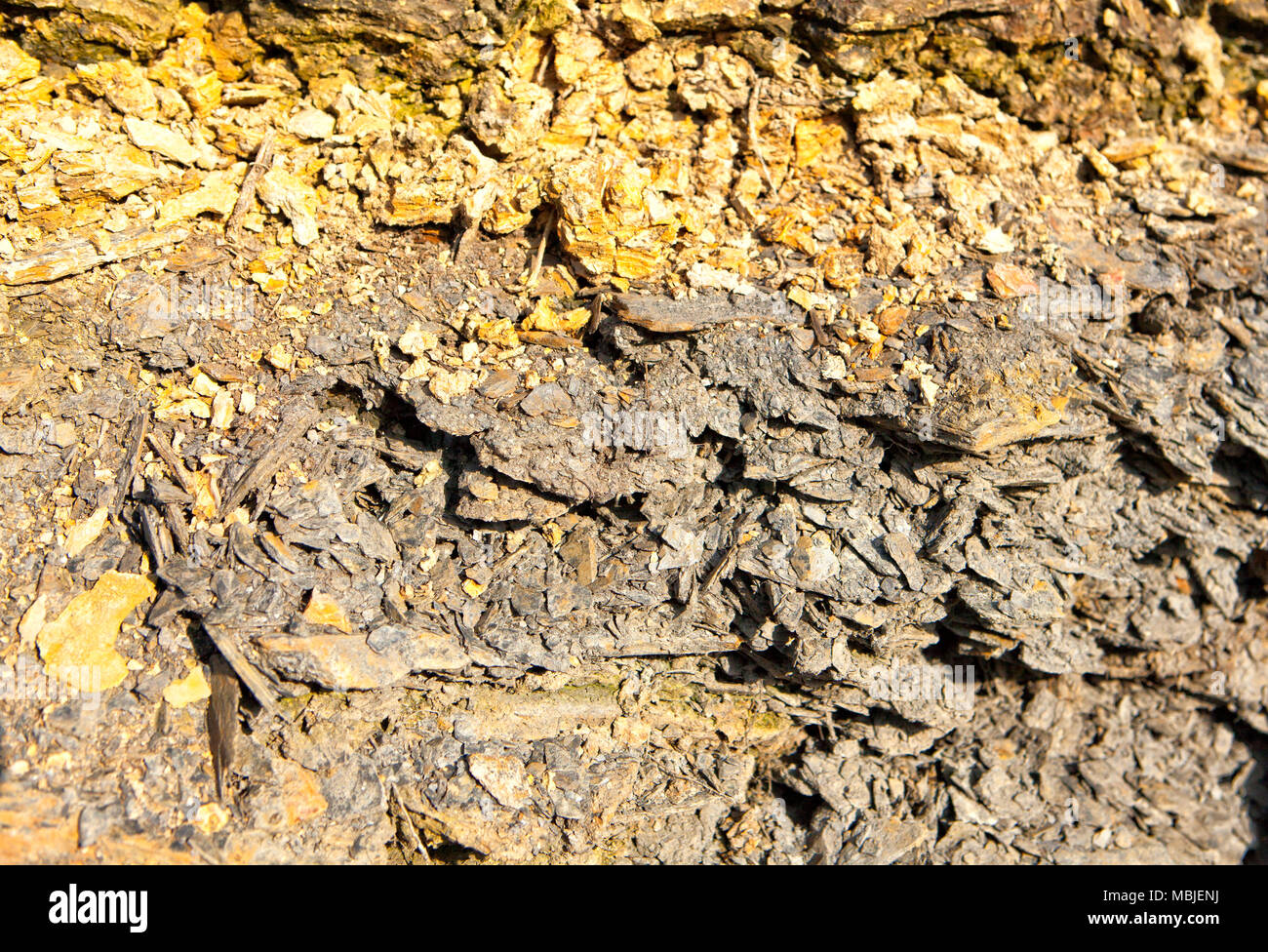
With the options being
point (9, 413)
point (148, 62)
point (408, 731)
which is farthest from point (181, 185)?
point (408, 731)

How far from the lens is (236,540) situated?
2.98 metres

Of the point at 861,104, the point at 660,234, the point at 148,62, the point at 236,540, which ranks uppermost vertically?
the point at 861,104

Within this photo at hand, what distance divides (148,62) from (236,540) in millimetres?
1888

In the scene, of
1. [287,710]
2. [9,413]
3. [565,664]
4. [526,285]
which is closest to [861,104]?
[526,285]

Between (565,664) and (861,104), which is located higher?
(861,104)

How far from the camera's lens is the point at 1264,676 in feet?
14.1

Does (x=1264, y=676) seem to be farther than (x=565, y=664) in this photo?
Yes

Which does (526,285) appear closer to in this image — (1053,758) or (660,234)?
(660,234)

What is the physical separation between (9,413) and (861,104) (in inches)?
142
